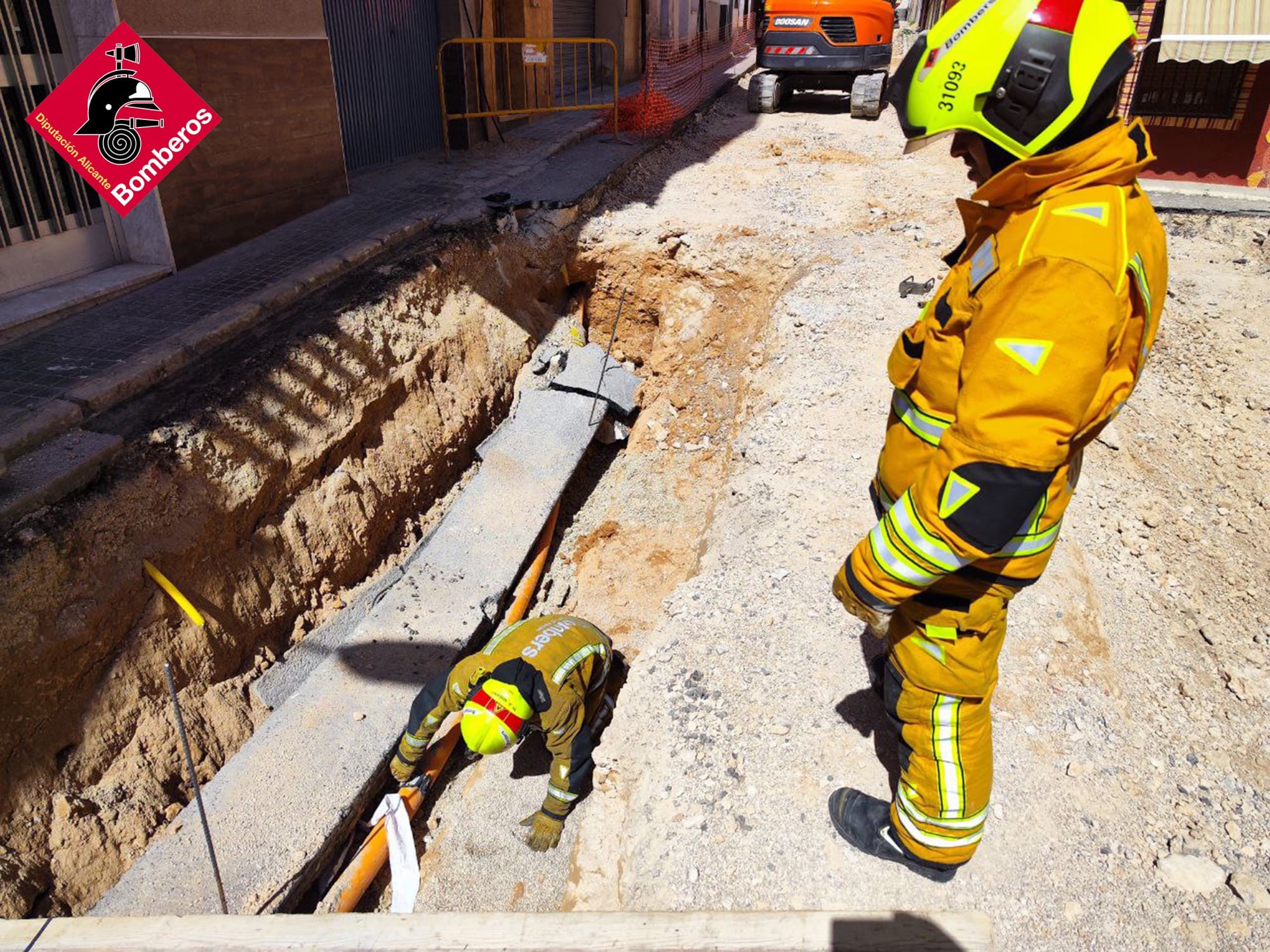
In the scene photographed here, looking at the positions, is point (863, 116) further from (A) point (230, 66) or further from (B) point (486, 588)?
(B) point (486, 588)

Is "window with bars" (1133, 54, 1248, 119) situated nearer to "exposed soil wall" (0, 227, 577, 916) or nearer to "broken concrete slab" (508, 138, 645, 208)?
"broken concrete slab" (508, 138, 645, 208)

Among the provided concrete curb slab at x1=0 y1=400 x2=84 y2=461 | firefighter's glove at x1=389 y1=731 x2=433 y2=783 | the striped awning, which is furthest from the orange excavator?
firefighter's glove at x1=389 y1=731 x2=433 y2=783

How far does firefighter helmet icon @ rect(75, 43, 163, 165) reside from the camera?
5.25 m

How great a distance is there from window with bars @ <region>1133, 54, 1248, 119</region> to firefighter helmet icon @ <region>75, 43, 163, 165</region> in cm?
1100

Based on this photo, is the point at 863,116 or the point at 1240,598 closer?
the point at 1240,598

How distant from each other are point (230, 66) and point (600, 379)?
12.4 ft

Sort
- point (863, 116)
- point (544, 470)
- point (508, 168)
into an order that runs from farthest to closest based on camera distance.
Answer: point (863, 116) < point (508, 168) < point (544, 470)

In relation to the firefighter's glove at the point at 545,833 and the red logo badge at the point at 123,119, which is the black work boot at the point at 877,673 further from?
the red logo badge at the point at 123,119

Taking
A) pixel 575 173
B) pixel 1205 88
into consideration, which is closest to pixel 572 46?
pixel 575 173

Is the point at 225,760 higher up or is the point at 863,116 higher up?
the point at 863,116

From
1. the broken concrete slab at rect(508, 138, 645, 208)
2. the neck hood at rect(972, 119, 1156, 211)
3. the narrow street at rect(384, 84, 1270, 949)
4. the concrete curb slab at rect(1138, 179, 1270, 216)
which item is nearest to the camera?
the neck hood at rect(972, 119, 1156, 211)

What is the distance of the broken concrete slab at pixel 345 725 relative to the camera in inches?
143

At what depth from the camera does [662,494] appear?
21.7 ft

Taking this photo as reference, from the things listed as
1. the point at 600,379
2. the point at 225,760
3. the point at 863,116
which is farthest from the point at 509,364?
the point at 863,116
